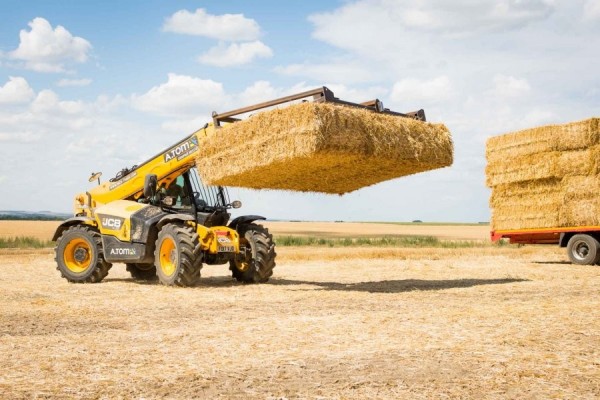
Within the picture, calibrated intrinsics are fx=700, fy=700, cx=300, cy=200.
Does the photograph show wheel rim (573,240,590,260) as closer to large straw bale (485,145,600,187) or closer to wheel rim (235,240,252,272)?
large straw bale (485,145,600,187)

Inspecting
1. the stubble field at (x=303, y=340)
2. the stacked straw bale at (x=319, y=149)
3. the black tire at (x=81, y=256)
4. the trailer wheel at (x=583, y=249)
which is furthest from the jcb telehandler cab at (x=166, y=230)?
the trailer wheel at (x=583, y=249)

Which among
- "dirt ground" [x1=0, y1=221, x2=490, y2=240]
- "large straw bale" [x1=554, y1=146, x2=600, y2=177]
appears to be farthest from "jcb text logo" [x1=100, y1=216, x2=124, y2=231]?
"dirt ground" [x1=0, y1=221, x2=490, y2=240]

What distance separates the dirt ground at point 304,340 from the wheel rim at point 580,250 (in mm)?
4785

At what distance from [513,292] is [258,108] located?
5.64m

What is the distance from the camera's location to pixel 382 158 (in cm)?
1181

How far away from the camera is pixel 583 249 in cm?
1947

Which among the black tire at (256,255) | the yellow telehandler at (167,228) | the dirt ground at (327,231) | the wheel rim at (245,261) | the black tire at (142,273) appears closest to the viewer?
the yellow telehandler at (167,228)

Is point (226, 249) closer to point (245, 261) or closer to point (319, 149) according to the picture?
point (245, 261)

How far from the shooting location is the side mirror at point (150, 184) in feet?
46.6

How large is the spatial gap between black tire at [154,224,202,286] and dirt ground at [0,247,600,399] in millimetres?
297

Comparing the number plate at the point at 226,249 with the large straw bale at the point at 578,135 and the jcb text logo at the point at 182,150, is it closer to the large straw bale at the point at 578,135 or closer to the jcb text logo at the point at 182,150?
the jcb text logo at the point at 182,150

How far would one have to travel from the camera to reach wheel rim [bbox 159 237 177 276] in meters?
13.6

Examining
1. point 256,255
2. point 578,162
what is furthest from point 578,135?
point 256,255

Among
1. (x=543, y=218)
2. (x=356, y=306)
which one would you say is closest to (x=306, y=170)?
(x=356, y=306)
